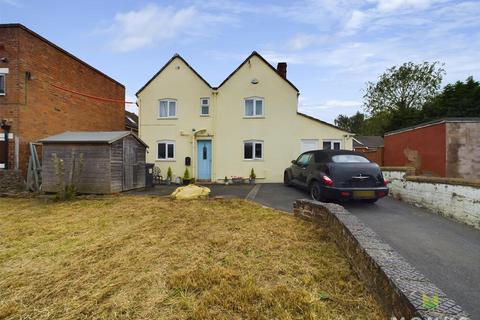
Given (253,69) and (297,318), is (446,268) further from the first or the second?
(253,69)

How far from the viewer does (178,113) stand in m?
15.4

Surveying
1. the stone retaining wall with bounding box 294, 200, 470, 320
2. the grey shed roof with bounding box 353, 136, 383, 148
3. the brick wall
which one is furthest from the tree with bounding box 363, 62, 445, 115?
the stone retaining wall with bounding box 294, 200, 470, 320

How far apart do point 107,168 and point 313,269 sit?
372 inches

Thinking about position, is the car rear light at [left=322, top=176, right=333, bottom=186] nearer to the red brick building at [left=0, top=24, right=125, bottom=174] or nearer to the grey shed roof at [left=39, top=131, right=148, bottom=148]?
the grey shed roof at [left=39, top=131, right=148, bottom=148]

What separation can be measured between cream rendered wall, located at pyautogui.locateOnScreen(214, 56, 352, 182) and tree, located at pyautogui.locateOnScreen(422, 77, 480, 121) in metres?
19.2

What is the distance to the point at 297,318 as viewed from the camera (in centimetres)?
260

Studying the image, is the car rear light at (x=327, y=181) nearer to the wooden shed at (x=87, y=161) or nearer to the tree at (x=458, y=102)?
the wooden shed at (x=87, y=161)

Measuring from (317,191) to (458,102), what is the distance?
2589 cm

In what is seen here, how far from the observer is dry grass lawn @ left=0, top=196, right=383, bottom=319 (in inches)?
110

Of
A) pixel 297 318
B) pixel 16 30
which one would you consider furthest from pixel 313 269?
pixel 16 30

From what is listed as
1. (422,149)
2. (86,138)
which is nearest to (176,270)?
(86,138)

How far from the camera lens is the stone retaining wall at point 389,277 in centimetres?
203

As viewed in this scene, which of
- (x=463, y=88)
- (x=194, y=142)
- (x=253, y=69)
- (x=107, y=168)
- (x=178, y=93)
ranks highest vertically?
(x=463, y=88)

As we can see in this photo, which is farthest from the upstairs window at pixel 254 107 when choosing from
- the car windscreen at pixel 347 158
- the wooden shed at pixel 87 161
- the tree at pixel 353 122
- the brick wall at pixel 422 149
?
the tree at pixel 353 122
